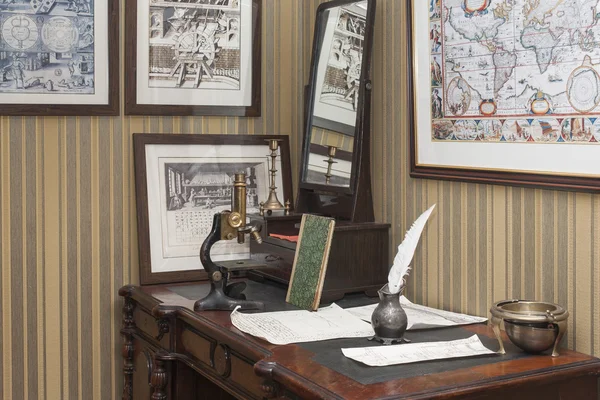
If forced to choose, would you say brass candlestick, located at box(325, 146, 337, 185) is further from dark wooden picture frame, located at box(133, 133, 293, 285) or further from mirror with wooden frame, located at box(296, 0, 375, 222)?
dark wooden picture frame, located at box(133, 133, 293, 285)

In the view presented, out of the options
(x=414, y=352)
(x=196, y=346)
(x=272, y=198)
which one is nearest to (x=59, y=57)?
(x=272, y=198)

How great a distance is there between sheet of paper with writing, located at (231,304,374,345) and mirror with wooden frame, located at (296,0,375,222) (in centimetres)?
57

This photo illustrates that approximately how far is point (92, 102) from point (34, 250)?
659 millimetres

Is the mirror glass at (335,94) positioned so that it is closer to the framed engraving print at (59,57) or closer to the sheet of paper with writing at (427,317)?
the sheet of paper with writing at (427,317)

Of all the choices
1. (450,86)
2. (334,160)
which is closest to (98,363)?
(334,160)

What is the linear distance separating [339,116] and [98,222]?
1116mm

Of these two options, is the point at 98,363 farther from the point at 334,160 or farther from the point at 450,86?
the point at 450,86

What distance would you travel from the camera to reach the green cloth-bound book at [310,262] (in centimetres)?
285

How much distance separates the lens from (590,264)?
7.74 ft

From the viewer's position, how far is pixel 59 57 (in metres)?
3.32

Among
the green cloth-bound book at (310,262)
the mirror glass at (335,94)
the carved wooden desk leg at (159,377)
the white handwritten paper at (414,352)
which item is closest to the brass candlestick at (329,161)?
the mirror glass at (335,94)

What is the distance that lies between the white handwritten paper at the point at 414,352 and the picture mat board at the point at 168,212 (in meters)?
1.37

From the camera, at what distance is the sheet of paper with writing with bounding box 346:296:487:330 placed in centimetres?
265

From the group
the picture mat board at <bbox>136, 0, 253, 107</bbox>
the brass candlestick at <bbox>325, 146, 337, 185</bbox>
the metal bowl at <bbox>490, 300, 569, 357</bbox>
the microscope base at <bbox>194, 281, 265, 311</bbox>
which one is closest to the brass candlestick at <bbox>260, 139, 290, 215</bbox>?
the brass candlestick at <bbox>325, 146, 337, 185</bbox>
